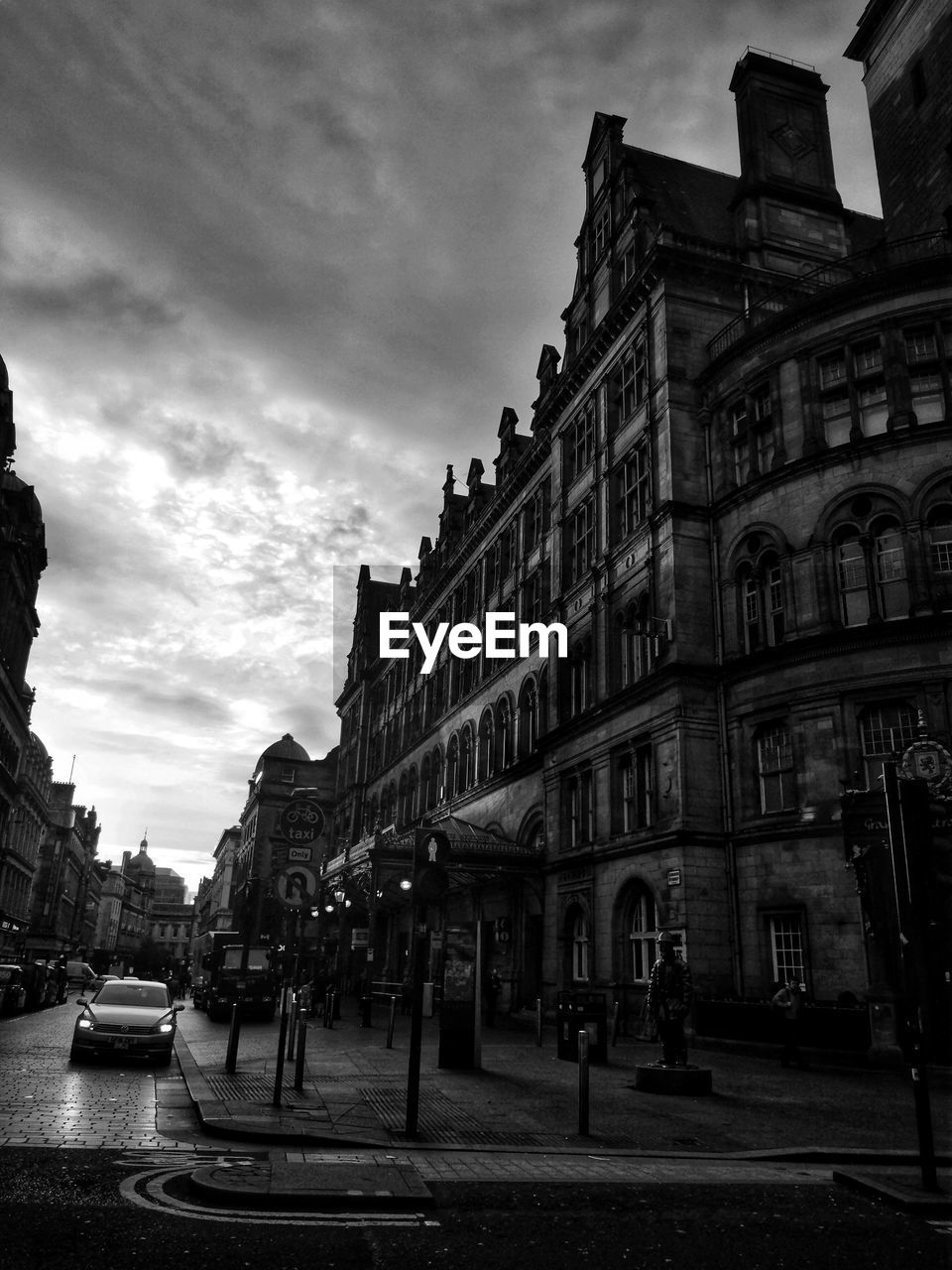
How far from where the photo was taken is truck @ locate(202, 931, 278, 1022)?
29.2 metres

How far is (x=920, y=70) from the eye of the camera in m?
32.2

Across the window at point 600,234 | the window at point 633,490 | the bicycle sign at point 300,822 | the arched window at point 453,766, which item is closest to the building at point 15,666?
the arched window at point 453,766

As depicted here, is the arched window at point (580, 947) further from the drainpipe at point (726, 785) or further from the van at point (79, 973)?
the van at point (79, 973)

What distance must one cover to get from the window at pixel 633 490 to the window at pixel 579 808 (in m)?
8.25

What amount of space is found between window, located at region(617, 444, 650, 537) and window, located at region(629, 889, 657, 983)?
11543mm

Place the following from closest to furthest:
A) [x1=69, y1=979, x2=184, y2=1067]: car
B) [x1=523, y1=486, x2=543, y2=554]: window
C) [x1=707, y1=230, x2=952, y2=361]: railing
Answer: [x1=69, y1=979, x2=184, y2=1067]: car, [x1=707, y1=230, x2=952, y2=361]: railing, [x1=523, y1=486, x2=543, y2=554]: window

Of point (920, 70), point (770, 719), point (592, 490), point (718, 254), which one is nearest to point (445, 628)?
point (592, 490)

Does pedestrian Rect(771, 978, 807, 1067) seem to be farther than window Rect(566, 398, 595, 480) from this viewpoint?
No

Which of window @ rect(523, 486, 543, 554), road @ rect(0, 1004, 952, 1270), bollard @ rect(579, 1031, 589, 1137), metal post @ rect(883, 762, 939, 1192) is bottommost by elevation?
road @ rect(0, 1004, 952, 1270)

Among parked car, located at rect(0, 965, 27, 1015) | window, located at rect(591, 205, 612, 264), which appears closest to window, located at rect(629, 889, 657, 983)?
parked car, located at rect(0, 965, 27, 1015)

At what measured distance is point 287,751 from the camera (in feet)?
381

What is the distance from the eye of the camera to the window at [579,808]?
29891 mm

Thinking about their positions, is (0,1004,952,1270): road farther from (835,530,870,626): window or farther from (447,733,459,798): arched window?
(447,733,459,798): arched window

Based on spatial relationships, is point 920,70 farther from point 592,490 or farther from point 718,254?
point 592,490
